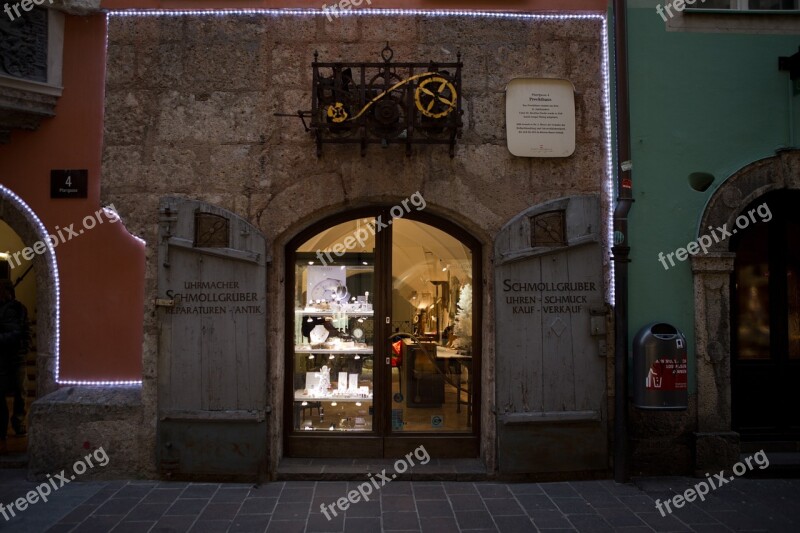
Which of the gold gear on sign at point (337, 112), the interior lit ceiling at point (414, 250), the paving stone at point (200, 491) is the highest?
the gold gear on sign at point (337, 112)

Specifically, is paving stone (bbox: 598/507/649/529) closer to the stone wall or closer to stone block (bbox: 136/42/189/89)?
the stone wall

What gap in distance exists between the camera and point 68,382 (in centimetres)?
577

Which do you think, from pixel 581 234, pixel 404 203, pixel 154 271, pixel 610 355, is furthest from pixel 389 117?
pixel 610 355

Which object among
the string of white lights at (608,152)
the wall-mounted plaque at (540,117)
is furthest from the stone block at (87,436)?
the string of white lights at (608,152)

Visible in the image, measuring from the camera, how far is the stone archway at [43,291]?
18.8 ft

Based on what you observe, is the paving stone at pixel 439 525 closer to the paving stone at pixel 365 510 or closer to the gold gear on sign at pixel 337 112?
the paving stone at pixel 365 510

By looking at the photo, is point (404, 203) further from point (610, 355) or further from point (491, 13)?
point (610, 355)

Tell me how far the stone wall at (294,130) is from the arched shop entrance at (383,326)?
252 millimetres

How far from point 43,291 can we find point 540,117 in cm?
504

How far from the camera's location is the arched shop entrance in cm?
594

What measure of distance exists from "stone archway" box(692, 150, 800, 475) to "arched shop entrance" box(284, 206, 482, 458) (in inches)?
82.2

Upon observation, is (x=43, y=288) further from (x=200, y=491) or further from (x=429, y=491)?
(x=429, y=491)

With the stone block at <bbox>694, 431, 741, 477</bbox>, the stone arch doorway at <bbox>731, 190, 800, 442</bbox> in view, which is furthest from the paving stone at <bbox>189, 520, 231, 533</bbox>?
the stone arch doorway at <bbox>731, 190, 800, 442</bbox>

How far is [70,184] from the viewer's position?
5770 mm
